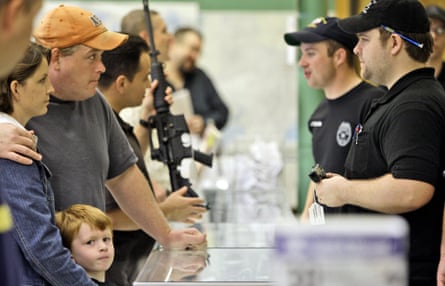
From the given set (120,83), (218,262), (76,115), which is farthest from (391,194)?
(120,83)

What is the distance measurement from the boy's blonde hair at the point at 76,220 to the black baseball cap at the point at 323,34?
1.39 m

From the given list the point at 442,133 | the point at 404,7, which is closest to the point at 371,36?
the point at 404,7

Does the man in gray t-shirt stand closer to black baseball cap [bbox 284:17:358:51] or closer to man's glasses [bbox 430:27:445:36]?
black baseball cap [bbox 284:17:358:51]

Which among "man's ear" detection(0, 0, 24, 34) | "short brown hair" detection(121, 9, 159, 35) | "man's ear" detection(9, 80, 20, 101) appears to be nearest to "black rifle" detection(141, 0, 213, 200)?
"short brown hair" detection(121, 9, 159, 35)

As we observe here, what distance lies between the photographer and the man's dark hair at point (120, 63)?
3592mm

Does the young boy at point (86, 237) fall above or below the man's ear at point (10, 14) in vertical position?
below

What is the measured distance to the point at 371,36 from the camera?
281 cm

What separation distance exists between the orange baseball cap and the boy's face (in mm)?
610

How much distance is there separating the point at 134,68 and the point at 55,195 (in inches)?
38.4

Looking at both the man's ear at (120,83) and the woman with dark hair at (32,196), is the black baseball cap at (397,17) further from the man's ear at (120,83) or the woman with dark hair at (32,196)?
the man's ear at (120,83)

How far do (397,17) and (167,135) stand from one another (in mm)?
1262

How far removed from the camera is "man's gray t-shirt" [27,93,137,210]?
2779mm

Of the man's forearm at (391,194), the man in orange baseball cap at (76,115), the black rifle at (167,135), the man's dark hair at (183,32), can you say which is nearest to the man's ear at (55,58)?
the man in orange baseball cap at (76,115)

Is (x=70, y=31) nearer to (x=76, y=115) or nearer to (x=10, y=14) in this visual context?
(x=76, y=115)
